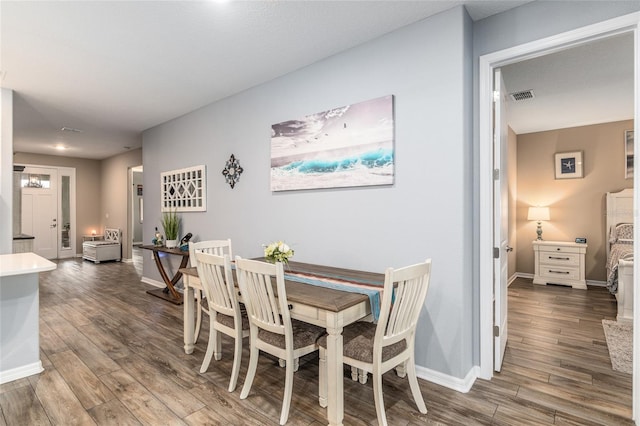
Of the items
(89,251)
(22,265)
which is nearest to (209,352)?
(22,265)

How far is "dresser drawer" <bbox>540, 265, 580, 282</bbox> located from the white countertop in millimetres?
6249

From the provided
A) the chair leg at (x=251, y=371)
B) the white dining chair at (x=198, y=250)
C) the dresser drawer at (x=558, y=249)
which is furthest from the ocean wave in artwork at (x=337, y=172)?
the dresser drawer at (x=558, y=249)

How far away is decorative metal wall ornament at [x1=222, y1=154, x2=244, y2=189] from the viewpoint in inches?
156

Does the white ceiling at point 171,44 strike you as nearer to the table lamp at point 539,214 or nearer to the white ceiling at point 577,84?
the white ceiling at point 577,84

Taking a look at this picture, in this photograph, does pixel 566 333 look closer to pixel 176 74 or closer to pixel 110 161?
pixel 176 74

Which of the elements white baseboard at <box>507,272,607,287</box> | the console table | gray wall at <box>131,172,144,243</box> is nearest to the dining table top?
the console table

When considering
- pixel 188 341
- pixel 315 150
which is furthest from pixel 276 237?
pixel 188 341

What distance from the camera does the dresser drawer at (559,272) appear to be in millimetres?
5145

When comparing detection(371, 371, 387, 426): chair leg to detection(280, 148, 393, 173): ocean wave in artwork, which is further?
detection(280, 148, 393, 173): ocean wave in artwork

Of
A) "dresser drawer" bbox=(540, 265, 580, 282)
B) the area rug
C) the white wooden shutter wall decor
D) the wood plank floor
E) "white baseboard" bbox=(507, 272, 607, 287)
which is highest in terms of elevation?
the white wooden shutter wall decor

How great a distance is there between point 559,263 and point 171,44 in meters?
6.01

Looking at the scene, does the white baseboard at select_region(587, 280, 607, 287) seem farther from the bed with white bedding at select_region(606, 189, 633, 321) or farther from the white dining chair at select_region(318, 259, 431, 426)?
the white dining chair at select_region(318, 259, 431, 426)

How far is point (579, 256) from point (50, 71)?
716 centimetres

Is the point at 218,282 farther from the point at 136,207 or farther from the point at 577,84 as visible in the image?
the point at 136,207
